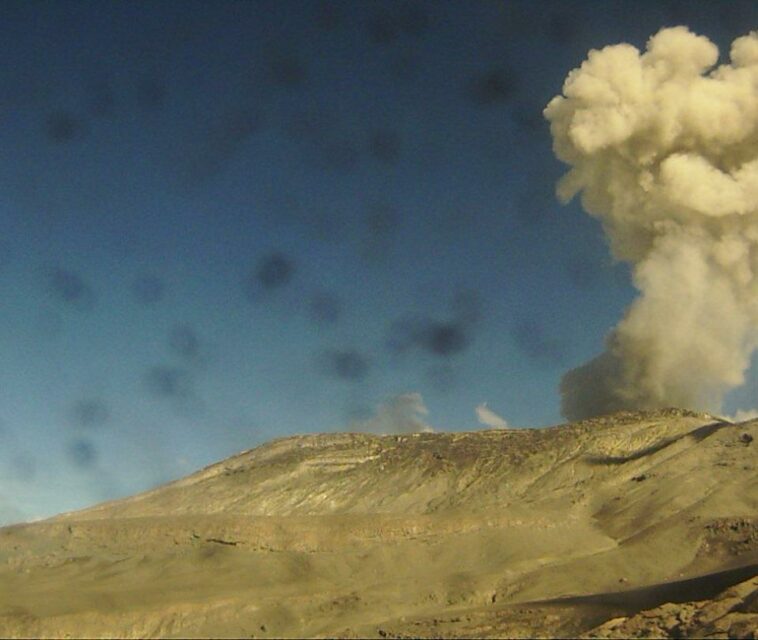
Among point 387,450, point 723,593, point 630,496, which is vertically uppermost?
point 387,450

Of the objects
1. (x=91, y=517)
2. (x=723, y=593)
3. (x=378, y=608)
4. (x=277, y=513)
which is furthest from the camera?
(x=91, y=517)

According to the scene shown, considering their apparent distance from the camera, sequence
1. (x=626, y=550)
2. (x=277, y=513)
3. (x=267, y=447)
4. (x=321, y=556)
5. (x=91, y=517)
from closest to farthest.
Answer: (x=626, y=550) < (x=321, y=556) < (x=277, y=513) < (x=91, y=517) < (x=267, y=447)

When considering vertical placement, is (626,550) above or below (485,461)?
below

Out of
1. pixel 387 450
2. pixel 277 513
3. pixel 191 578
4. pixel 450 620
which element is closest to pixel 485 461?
pixel 387 450

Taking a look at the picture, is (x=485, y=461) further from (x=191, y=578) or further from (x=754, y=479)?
(x=191, y=578)

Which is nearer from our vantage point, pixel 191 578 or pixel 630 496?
pixel 191 578

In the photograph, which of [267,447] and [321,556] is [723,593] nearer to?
[321,556]
